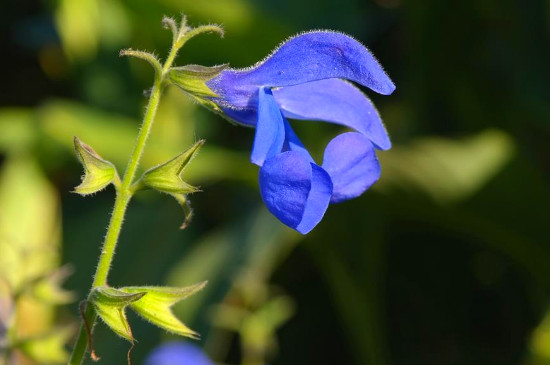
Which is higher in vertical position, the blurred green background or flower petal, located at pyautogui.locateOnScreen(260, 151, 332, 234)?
flower petal, located at pyautogui.locateOnScreen(260, 151, 332, 234)

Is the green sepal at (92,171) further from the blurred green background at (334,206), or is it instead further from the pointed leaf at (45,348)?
the blurred green background at (334,206)

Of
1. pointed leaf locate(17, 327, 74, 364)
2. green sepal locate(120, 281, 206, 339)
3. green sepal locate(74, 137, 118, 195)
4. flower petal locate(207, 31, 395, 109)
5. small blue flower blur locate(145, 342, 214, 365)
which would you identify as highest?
flower petal locate(207, 31, 395, 109)

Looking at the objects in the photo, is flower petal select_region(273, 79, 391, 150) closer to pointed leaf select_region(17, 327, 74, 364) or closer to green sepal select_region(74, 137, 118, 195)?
green sepal select_region(74, 137, 118, 195)

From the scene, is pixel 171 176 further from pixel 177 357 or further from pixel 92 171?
pixel 177 357

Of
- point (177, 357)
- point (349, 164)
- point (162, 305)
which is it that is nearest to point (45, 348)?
point (162, 305)

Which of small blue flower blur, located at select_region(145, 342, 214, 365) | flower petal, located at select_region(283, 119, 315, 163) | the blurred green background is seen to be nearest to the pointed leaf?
flower petal, located at select_region(283, 119, 315, 163)

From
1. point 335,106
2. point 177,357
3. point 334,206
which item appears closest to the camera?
point 335,106
